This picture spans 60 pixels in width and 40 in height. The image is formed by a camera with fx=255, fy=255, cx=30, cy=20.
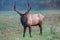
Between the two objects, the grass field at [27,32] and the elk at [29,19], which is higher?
the elk at [29,19]

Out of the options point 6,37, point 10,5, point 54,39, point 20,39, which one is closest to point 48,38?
point 54,39

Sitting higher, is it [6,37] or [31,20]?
[31,20]

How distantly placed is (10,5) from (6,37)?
14615mm

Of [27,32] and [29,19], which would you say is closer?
[29,19]

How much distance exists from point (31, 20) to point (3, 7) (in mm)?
14863

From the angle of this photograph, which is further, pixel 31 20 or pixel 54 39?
pixel 31 20

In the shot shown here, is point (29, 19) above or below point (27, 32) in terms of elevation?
above

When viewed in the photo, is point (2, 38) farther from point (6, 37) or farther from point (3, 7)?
point (3, 7)

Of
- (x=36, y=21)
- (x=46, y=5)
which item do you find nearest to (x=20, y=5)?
(x=46, y=5)

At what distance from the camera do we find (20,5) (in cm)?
2609

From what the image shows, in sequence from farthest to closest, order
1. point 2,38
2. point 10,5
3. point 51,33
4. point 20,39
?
point 10,5
point 51,33
point 2,38
point 20,39

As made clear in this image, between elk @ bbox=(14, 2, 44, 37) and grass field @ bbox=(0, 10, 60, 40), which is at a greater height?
elk @ bbox=(14, 2, 44, 37)

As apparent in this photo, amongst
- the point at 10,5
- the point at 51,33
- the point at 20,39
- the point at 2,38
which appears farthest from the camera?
the point at 10,5

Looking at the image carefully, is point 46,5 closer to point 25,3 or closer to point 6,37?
point 25,3
